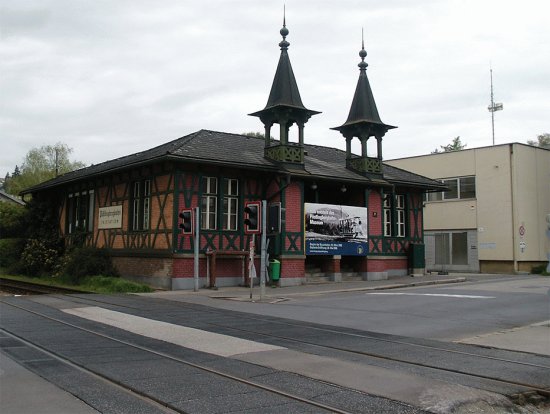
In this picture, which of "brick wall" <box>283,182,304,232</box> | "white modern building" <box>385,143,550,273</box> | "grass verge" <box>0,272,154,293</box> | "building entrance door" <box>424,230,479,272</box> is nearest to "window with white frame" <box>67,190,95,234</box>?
"grass verge" <box>0,272,154,293</box>

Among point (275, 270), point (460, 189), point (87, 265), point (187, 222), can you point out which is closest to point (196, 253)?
point (187, 222)

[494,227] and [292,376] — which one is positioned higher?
[494,227]

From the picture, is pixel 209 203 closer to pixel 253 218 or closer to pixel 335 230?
pixel 253 218

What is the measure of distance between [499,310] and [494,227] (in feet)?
68.1

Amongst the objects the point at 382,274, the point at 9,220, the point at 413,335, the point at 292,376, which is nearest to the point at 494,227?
the point at 382,274

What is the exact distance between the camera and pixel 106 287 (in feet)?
74.9

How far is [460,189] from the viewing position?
120 ft

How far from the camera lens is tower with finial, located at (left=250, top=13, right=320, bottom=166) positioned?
2516 cm

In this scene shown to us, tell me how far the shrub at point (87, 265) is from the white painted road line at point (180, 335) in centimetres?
1121

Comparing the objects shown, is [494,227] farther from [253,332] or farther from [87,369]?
[87,369]

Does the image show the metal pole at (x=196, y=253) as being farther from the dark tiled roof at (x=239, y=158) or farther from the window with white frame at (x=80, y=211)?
the window with white frame at (x=80, y=211)

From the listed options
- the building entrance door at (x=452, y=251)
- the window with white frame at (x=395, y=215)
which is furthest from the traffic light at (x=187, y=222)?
the building entrance door at (x=452, y=251)

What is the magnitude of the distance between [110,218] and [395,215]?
14.0m

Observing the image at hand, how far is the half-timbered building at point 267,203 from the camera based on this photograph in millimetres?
22797
